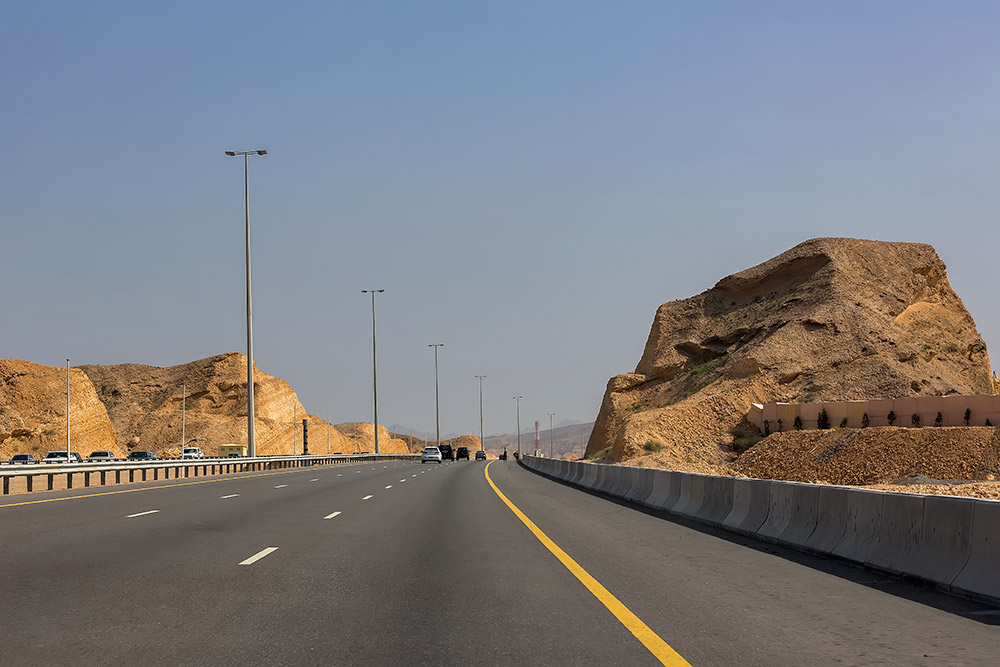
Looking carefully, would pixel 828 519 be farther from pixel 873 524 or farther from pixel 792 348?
pixel 792 348

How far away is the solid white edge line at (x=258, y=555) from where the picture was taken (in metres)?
12.2

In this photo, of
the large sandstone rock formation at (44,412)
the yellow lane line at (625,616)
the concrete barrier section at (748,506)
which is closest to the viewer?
the yellow lane line at (625,616)

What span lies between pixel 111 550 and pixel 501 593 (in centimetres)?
615

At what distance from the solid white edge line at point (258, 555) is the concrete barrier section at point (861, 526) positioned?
6957 millimetres

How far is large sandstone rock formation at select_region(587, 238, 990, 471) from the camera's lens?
3054 inches

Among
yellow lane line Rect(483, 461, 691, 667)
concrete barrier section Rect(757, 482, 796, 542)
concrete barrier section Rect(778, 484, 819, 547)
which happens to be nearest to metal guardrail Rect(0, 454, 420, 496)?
yellow lane line Rect(483, 461, 691, 667)

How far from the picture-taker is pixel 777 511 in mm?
15234

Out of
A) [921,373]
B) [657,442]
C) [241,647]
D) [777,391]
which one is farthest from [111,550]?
[921,373]

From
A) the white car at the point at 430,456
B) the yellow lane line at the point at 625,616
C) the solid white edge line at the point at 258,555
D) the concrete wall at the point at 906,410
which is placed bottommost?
the white car at the point at 430,456

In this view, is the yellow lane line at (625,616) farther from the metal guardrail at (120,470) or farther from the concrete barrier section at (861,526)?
the metal guardrail at (120,470)

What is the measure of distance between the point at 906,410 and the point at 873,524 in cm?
5484

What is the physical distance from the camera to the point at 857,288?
89.8 meters

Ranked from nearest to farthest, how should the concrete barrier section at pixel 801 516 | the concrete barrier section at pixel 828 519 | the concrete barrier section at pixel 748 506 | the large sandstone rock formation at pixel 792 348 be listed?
the concrete barrier section at pixel 828 519
the concrete barrier section at pixel 801 516
the concrete barrier section at pixel 748 506
the large sandstone rock formation at pixel 792 348

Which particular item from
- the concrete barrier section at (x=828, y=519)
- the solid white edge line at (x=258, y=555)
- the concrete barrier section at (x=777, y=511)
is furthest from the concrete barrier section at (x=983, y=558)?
the solid white edge line at (x=258, y=555)
